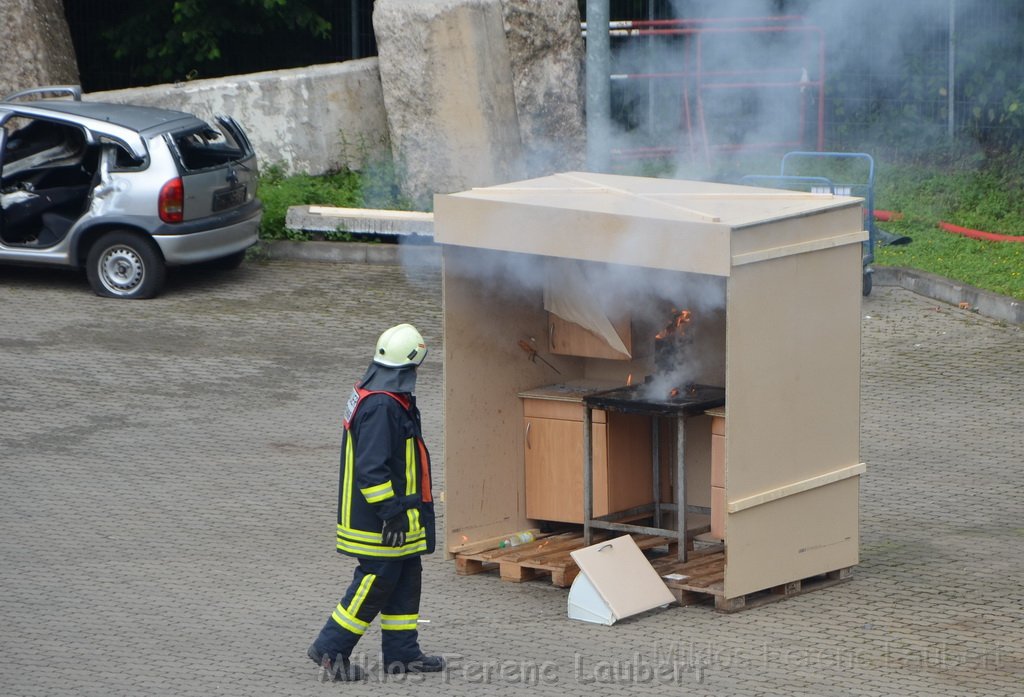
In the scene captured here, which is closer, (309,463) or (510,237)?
(510,237)

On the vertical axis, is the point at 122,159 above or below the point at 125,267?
above

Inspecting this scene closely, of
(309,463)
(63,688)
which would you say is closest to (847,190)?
(309,463)

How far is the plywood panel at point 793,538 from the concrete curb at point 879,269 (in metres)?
5.68

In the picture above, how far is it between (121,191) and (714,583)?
7397mm

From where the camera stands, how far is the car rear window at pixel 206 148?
1306 centimetres

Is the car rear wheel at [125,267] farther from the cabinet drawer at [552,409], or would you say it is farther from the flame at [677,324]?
the flame at [677,324]

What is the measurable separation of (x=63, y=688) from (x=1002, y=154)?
47.1 ft

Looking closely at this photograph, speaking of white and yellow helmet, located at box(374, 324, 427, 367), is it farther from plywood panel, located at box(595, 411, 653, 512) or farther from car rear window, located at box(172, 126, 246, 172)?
car rear window, located at box(172, 126, 246, 172)

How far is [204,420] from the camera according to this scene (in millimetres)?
10180

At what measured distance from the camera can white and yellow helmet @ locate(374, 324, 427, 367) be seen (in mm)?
6246

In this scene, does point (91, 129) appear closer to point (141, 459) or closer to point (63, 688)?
point (141, 459)

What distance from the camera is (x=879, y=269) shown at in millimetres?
13805

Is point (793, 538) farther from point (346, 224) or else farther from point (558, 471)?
point (346, 224)

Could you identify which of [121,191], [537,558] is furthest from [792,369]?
[121,191]
